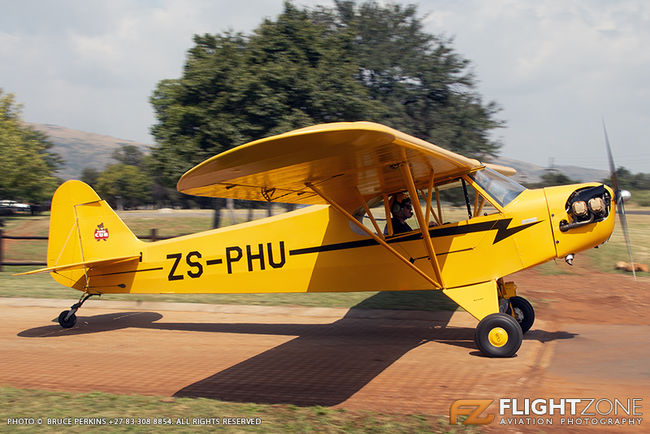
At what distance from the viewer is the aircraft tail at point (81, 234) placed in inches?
352

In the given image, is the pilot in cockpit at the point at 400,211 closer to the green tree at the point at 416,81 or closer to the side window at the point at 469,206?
the side window at the point at 469,206

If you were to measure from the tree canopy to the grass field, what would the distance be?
36.6 ft

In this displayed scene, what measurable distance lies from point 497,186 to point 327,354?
332 cm

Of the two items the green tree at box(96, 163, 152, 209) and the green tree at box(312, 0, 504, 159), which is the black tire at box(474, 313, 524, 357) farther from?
the green tree at box(96, 163, 152, 209)

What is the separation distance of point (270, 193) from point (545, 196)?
384 cm

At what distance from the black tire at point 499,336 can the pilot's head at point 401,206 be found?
1869mm

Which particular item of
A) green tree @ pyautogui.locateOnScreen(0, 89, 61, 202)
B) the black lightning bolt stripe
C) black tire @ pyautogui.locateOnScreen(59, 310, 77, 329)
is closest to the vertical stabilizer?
black tire @ pyautogui.locateOnScreen(59, 310, 77, 329)

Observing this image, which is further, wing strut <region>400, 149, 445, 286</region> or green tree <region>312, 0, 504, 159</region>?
green tree <region>312, 0, 504, 159</region>

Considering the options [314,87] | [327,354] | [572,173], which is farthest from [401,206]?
[572,173]

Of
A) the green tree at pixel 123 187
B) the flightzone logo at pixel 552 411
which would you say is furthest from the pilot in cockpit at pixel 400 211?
the green tree at pixel 123 187

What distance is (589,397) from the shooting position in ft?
16.6

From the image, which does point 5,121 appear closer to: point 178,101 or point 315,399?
point 178,101

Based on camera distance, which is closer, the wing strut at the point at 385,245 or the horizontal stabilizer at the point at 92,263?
the wing strut at the point at 385,245

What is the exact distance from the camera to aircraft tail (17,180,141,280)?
8945mm
